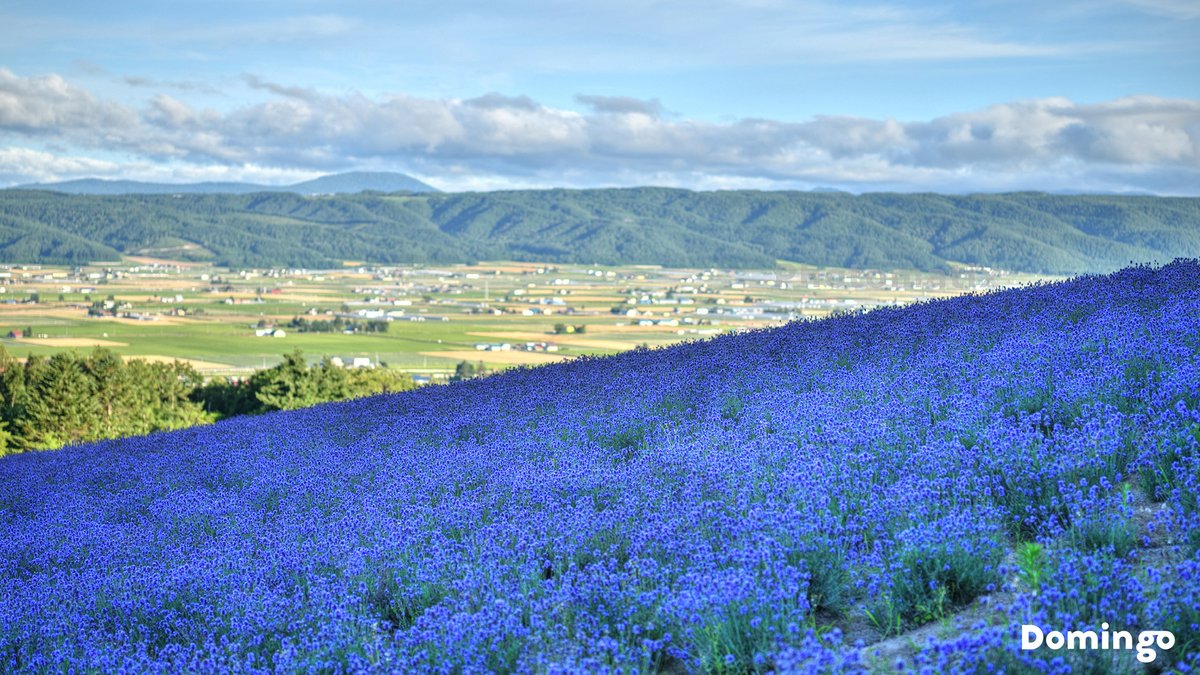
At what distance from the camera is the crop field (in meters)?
74.2

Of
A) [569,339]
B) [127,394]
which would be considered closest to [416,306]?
[569,339]

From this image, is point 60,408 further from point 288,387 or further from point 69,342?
point 69,342

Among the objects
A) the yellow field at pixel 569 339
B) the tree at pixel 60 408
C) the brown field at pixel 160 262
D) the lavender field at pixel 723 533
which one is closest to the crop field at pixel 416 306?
the yellow field at pixel 569 339

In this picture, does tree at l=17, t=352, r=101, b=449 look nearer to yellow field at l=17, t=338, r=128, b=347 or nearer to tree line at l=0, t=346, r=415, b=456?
tree line at l=0, t=346, r=415, b=456

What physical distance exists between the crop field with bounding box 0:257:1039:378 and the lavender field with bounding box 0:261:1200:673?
105 ft

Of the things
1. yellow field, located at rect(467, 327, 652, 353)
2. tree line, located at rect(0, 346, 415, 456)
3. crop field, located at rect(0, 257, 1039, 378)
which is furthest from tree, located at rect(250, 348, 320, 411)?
yellow field, located at rect(467, 327, 652, 353)

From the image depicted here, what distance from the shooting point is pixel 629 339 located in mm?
72375

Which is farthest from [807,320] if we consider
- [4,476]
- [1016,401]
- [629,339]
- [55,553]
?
[629,339]

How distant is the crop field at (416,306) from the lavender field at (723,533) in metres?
32.0

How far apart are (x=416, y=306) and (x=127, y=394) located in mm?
85095

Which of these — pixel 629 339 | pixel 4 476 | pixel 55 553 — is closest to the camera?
pixel 55 553

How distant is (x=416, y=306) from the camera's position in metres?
120

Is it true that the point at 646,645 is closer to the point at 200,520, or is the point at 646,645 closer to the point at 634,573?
the point at 634,573

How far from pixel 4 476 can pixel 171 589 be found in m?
7.20
